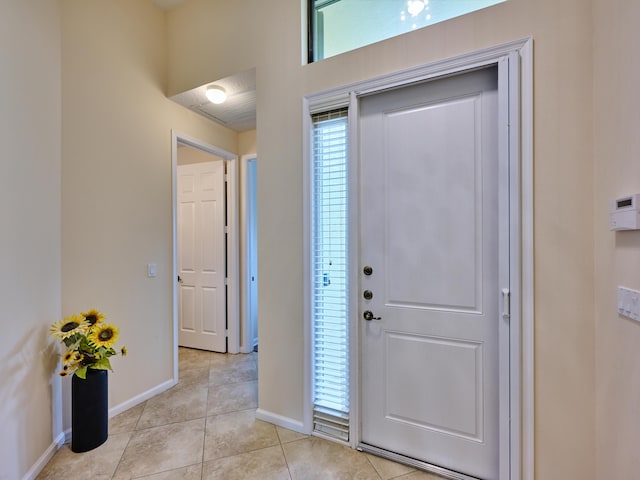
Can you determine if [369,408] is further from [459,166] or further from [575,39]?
[575,39]

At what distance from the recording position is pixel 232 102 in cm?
279

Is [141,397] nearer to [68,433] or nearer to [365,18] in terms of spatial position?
[68,433]

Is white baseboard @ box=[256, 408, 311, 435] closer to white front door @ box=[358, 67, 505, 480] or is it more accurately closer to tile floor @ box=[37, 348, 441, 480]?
tile floor @ box=[37, 348, 441, 480]

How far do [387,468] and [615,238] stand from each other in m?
1.58

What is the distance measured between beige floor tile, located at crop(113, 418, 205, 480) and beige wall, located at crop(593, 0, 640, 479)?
6.64ft

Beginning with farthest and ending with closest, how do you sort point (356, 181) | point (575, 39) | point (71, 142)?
point (71, 142) → point (356, 181) → point (575, 39)

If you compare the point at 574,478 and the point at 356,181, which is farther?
the point at 356,181

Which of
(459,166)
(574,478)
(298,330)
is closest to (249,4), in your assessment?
(459,166)

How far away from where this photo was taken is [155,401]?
8.11ft

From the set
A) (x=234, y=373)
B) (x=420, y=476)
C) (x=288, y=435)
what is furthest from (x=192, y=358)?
(x=420, y=476)

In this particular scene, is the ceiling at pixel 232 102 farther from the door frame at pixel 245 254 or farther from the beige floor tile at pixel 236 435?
the beige floor tile at pixel 236 435

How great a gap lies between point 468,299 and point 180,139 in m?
2.77

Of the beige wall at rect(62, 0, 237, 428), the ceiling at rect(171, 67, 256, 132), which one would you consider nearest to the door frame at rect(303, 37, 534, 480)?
the ceiling at rect(171, 67, 256, 132)

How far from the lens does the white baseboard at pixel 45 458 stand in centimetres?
163
